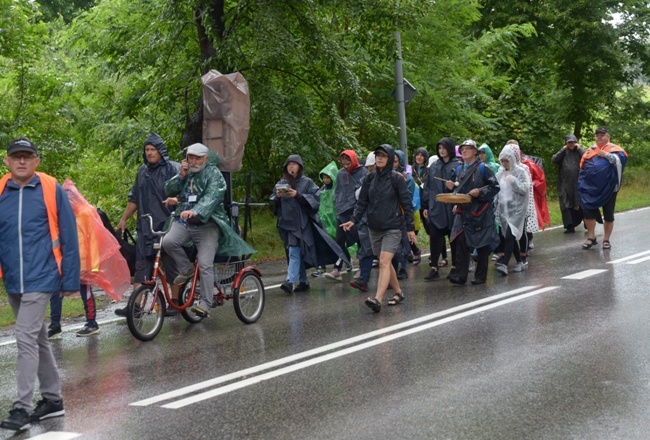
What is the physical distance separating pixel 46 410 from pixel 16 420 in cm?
29

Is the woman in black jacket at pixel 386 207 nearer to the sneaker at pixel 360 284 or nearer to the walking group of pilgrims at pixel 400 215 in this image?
the walking group of pilgrims at pixel 400 215

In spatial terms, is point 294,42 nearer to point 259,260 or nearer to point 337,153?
point 337,153

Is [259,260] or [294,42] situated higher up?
[294,42]

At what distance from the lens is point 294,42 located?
1661 cm

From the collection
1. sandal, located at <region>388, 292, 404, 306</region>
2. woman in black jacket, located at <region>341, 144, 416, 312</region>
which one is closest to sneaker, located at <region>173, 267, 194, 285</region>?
woman in black jacket, located at <region>341, 144, 416, 312</region>

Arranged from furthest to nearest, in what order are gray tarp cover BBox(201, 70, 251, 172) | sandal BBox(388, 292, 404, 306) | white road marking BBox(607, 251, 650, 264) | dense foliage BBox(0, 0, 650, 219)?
dense foliage BBox(0, 0, 650, 219), white road marking BBox(607, 251, 650, 264), gray tarp cover BBox(201, 70, 251, 172), sandal BBox(388, 292, 404, 306)

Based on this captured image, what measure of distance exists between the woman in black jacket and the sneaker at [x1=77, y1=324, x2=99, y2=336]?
303 cm

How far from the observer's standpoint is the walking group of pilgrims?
429 inches

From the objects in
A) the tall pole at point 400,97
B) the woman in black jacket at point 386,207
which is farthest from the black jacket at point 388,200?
the tall pole at point 400,97

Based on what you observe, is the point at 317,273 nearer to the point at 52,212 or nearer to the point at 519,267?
the point at 519,267

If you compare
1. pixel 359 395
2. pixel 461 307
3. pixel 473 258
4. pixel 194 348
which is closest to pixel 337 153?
pixel 473 258

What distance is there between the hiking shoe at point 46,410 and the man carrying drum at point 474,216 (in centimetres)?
683

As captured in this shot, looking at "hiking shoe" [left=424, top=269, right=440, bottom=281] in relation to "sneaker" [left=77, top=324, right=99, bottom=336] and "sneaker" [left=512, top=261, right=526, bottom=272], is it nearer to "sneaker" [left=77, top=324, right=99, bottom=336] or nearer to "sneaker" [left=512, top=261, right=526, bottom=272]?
"sneaker" [left=512, top=261, right=526, bottom=272]

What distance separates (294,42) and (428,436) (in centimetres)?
1163
